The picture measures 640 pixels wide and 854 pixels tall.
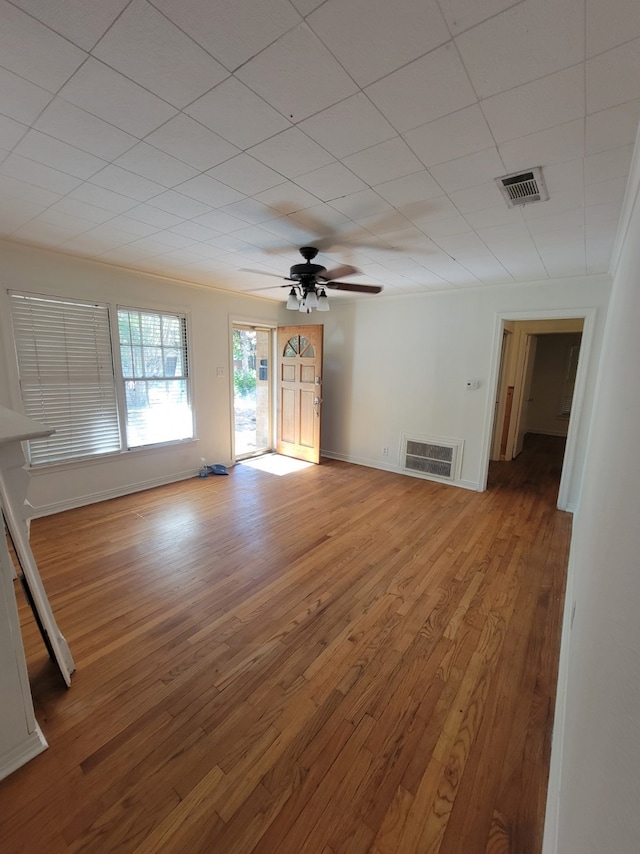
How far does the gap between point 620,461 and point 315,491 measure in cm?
350

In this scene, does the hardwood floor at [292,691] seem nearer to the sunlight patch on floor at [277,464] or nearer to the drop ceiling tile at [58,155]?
the sunlight patch on floor at [277,464]

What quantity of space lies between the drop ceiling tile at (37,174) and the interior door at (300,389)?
3375 millimetres

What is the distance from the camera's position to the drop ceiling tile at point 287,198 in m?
1.95

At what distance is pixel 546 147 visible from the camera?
1521 mm

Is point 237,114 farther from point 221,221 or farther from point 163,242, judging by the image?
point 163,242

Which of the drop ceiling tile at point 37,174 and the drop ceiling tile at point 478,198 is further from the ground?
the drop ceiling tile at point 37,174

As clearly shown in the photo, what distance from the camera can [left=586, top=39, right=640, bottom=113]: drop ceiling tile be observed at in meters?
1.07

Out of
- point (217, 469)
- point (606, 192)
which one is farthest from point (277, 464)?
point (606, 192)

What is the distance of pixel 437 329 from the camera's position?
457cm

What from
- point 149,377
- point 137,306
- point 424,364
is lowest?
point 149,377

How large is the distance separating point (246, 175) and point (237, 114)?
45 cm

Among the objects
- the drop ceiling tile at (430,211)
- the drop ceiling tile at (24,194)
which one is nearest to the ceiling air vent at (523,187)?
the drop ceiling tile at (430,211)

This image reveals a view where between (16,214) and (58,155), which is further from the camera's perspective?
(16,214)

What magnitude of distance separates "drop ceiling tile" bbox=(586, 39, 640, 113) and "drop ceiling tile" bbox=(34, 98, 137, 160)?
1789 mm
